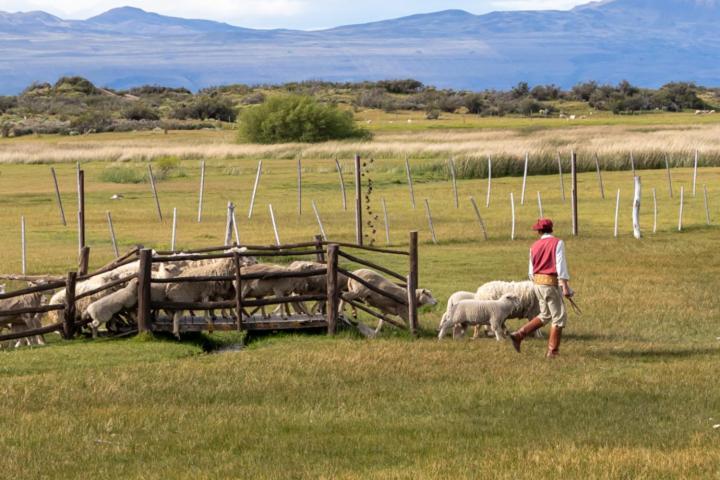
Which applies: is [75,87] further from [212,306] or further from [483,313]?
[483,313]

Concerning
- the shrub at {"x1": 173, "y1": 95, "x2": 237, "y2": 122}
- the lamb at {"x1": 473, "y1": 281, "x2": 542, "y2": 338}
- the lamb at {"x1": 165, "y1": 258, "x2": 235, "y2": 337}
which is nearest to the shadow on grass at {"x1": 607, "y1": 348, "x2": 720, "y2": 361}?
the lamb at {"x1": 473, "y1": 281, "x2": 542, "y2": 338}

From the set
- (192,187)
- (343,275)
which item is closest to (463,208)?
(192,187)

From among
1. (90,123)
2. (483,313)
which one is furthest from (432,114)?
(483,313)

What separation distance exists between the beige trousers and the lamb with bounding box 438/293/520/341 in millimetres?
1800

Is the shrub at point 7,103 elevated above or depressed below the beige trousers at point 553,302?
above

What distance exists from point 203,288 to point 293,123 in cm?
5972

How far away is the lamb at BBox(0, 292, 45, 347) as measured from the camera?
19609 mm

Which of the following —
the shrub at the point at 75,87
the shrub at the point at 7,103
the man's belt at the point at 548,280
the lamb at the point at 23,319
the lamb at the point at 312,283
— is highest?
the shrub at the point at 75,87

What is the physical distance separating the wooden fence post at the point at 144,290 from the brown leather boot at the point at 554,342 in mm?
5910

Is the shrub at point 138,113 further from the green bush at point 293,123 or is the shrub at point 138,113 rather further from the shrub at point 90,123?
the green bush at point 293,123

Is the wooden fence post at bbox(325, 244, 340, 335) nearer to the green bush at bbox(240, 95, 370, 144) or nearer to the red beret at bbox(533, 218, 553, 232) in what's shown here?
the red beret at bbox(533, 218, 553, 232)

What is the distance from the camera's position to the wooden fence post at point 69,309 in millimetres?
19047

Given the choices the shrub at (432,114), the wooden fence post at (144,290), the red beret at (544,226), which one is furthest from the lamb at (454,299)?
the shrub at (432,114)

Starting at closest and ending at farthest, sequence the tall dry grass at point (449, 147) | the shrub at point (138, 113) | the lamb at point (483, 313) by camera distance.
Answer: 1. the lamb at point (483, 313)
2. the tall dry grass at point (449, 147)
3. the shrub at point (138, 113)
